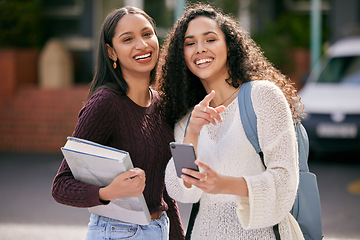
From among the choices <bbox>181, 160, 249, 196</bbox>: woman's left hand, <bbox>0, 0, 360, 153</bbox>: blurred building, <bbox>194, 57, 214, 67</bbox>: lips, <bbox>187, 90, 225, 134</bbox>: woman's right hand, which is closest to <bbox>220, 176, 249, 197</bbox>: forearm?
<bbox>181, 160, 249, 196</bbox>: woman's left hand

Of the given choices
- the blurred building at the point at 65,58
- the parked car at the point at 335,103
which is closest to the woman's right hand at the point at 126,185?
the parked car at the point at 335,103

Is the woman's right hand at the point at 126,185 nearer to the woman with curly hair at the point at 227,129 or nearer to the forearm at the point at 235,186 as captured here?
the woman with curly hair at the point at 227,129

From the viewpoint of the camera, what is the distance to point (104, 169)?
8.32 feet

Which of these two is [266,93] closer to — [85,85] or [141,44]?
[141,44]

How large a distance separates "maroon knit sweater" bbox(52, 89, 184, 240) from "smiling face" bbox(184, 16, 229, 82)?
371 mm

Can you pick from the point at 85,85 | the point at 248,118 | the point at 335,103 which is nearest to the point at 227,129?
the point at 248,118

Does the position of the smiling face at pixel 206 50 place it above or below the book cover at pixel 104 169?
above

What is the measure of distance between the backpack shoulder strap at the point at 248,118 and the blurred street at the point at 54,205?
334cm

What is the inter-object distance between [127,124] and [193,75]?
52 cm

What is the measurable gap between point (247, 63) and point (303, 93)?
281 inches

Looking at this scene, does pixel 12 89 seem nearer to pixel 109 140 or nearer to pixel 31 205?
pixel 31 205

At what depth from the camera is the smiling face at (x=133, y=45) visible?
300 centimetres

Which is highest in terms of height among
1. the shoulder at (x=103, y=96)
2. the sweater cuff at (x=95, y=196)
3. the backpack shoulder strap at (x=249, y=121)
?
the shoulder at (x=103, y=96)

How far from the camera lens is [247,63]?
290 cm
